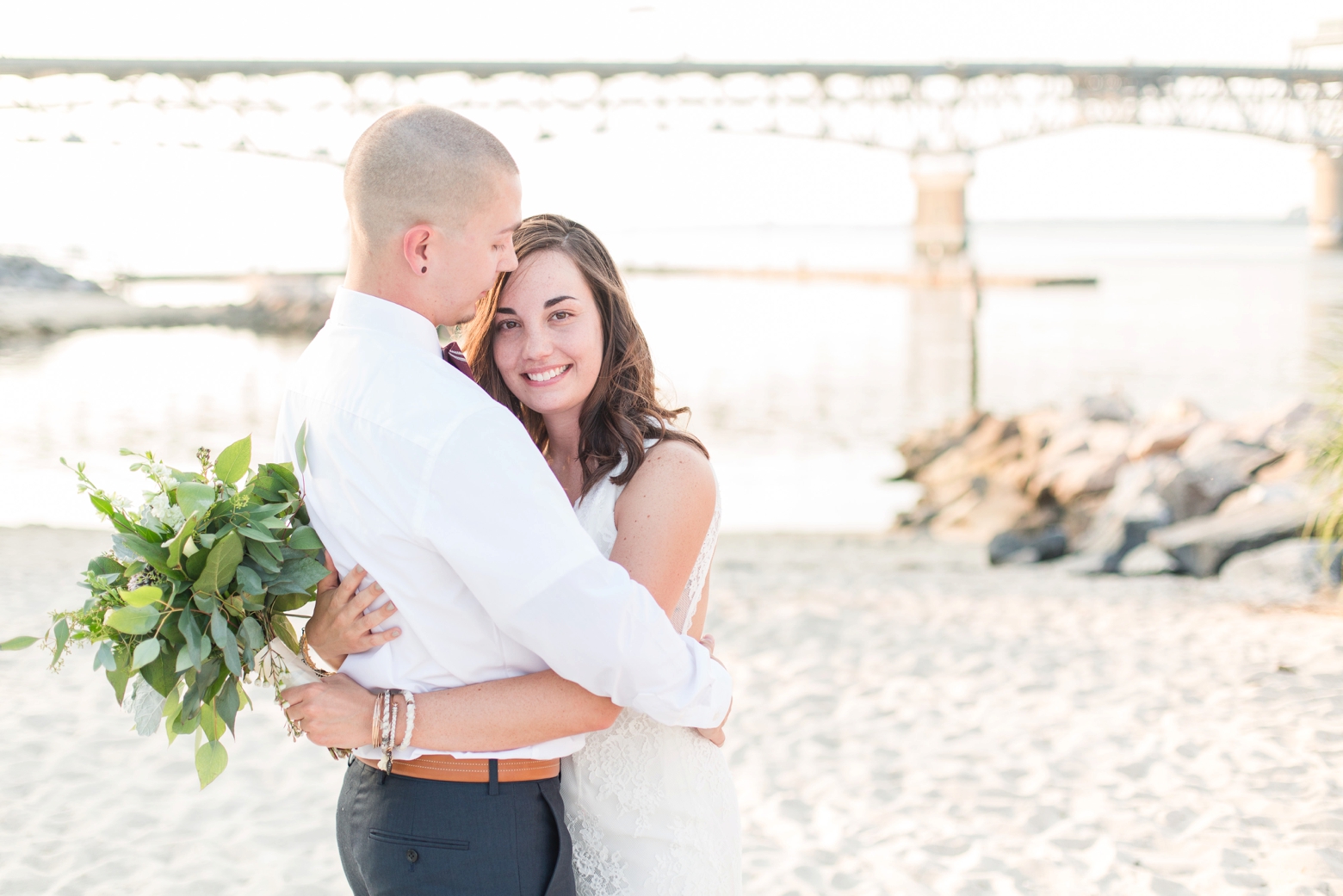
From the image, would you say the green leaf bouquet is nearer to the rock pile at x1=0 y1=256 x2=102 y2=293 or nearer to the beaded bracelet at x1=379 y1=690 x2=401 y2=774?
the beaded bracelet at x1=379 y1=690 x2=401 y2=774

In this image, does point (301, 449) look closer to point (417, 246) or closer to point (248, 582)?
point (248, 582)

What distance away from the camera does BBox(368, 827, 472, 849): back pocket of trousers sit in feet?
5.26

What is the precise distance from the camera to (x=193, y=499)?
1.49m

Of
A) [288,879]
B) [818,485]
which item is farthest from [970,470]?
[288,879]

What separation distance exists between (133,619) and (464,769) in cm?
51

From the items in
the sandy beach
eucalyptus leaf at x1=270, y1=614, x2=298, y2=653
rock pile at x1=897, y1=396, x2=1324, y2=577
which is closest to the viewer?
eucalyptus leaf at x1=270, y1=614, x2=298, y2=653

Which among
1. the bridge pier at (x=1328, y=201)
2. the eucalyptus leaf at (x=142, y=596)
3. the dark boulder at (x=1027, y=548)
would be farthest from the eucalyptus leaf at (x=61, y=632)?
the bridge pier at (x=1328, y=201)

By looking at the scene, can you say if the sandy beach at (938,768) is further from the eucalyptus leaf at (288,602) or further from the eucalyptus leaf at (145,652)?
the eucalyptus leaf at (145,652)

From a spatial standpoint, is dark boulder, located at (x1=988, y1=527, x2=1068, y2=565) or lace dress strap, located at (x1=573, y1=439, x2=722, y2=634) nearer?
lace dress strap, located at (x1=573, y1=439, x2=722, y2=634)

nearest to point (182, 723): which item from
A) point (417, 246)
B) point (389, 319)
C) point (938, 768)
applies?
point (389, 319)

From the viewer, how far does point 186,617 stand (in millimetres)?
1472

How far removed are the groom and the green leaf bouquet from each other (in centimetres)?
9

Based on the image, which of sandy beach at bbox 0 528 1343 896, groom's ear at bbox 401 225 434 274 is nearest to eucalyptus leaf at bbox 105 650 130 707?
groom's ear at bbox 401 225 434 274

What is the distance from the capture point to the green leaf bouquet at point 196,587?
1.47 m
